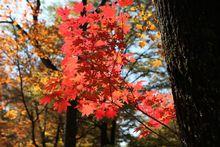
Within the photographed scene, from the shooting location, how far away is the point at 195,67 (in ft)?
6.34

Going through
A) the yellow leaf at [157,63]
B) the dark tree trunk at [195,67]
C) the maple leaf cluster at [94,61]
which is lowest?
the dark tree trunk at [195,67]

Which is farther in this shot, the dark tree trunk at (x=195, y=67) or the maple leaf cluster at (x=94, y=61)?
the maple leaf cluster at (x=94, y=61)

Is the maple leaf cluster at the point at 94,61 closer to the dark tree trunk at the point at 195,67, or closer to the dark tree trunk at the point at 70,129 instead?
the dark tree trunk at the point at 195,67

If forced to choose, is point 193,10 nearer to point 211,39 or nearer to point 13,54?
point 211,39

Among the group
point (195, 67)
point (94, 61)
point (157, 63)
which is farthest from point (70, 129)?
point (195, 67)

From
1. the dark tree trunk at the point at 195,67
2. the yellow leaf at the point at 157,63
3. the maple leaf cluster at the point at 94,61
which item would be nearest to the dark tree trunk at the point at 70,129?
the yellow leaf at the point at 157,63

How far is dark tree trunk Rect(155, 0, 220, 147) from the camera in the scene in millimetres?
1871

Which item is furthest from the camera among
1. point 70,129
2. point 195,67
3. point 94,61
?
point 70,129

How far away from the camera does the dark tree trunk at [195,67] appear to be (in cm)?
187

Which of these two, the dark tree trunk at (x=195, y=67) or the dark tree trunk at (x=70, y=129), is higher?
the dark tree trunk at (x=70, y=129)

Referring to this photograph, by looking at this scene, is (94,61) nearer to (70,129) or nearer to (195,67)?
(195,67)

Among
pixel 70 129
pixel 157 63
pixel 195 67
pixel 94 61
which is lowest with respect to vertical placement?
pixel 195 67

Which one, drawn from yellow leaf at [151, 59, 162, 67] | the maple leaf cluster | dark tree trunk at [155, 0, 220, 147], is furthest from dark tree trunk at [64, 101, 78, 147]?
dark tree trunk at [155, 0, 220, 147]

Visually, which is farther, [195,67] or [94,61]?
[94,61]
